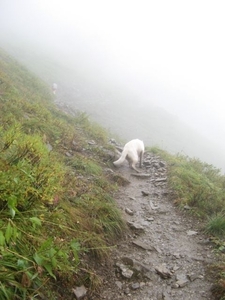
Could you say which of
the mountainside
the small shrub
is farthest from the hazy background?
the small shrub

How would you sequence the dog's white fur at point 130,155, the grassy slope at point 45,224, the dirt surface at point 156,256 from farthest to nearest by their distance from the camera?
1. the dog's white fur at point 130,155
2. the dirt surface at point 156,256
3. the grassy slope at point 45,224

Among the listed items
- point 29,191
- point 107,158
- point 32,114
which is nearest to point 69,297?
point 29,191

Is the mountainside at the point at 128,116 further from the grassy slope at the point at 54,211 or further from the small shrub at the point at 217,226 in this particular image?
the small shrub at the point at 217,226

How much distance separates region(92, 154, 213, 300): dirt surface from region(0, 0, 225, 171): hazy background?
1369 cm

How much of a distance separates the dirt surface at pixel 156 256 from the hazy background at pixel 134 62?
44.9ft

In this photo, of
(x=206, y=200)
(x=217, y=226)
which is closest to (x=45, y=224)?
(x=217, y=226)

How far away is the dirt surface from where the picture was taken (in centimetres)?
359

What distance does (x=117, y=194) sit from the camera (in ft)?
22.1

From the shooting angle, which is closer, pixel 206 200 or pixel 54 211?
pixel 54 211

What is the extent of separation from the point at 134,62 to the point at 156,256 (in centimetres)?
8909

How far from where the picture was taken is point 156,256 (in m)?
4.48

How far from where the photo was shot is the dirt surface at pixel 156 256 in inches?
141

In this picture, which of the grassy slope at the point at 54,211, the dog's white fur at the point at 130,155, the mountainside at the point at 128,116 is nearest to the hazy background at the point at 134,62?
the mountainside at the point at 128,116

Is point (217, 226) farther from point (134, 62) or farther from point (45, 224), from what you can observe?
point (134, 62)
